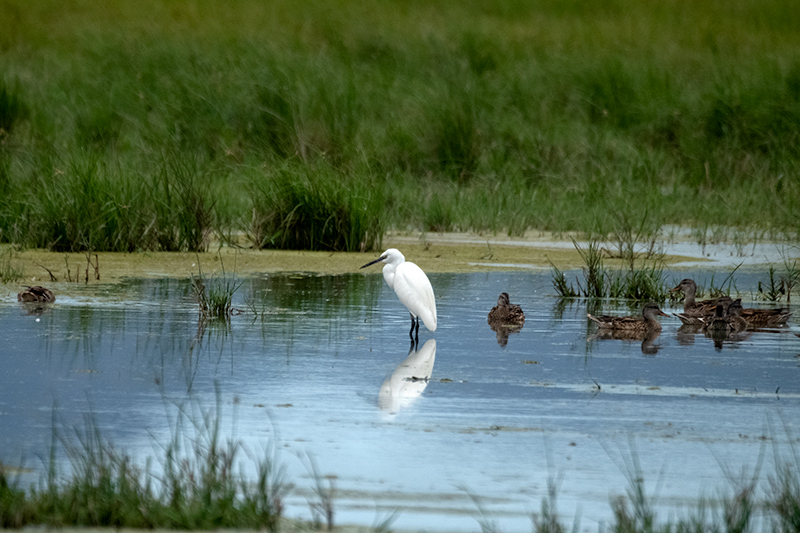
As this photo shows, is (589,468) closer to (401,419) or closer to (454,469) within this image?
(454,469)

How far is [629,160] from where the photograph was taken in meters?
20.1

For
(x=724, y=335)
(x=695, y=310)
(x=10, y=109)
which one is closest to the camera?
(x=724, y=335)

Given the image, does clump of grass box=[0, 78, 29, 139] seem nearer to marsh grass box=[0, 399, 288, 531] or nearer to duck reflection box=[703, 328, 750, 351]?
duck reflection box=[703, 328, 750, 351]

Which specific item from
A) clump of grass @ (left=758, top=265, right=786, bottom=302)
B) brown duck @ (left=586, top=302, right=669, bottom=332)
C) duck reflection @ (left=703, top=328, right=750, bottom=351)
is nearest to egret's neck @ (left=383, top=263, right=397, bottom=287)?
brown duck @ (left=586, top=302, right=669, bottom=332)

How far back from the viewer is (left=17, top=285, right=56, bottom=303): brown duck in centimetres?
934

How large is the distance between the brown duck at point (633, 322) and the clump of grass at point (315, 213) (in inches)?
192

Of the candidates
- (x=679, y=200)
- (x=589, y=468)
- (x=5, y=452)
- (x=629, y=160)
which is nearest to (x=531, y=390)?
(x=589, y=468)

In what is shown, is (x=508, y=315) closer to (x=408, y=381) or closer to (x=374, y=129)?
(x=408, y=381)

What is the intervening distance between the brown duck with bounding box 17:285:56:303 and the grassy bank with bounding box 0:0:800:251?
258 cm

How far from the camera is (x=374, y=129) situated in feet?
68.0

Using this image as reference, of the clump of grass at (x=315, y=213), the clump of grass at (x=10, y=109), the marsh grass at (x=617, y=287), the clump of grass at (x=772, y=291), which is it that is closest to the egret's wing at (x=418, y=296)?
the marsh grass at (x=617, y=287)

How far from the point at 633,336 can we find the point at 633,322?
0.34ft

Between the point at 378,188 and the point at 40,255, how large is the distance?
370cm

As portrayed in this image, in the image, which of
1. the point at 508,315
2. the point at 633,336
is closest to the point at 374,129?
the point at 508,315
